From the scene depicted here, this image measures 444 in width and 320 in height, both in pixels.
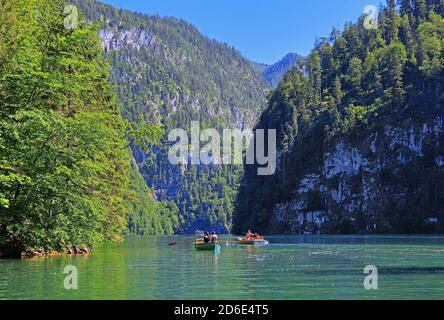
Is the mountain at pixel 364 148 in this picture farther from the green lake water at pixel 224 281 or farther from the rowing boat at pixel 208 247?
the green lake water at pixel 224 281

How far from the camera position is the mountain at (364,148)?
139 meters

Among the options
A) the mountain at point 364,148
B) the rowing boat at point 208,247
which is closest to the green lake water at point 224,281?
the rowing boat at point 208,247

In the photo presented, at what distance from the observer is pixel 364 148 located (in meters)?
149

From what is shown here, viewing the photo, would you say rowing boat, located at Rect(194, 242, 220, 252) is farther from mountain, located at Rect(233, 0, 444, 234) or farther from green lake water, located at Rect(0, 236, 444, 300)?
mountain, located at Rect(233, 0, 444, 234)

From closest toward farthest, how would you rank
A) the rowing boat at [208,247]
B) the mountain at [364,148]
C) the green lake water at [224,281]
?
the green lake water at [224,281]
the rowing boat at [208,247]
the mountain at [364,148]

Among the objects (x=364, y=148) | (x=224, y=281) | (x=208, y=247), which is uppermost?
(x=364, y=148)

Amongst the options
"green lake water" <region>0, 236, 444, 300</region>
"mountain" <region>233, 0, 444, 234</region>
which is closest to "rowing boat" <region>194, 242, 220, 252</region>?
"green lake water" <region>0, 236, 444, 300</region>

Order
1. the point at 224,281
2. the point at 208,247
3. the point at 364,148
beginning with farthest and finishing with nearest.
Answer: the point at 364,148, the point at 208,247, the point at 224,281

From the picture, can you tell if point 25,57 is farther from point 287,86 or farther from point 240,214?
point 287,86

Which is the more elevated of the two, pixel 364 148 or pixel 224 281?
pixel 364 148

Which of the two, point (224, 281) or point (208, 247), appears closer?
point (224, 281)

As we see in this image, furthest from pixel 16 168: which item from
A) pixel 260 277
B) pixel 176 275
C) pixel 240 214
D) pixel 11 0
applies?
pixel 240 214

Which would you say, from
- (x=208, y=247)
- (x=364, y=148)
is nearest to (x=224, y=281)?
(x=208, y=247)

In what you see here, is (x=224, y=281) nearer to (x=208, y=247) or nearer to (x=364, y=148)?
(x=208, y=247)
